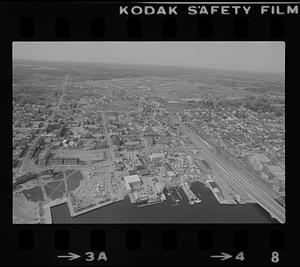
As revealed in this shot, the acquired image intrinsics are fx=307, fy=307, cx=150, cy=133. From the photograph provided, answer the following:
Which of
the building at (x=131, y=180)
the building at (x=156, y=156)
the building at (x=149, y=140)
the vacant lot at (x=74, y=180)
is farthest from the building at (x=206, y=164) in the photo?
the vacant lot at (x=74, y=180)

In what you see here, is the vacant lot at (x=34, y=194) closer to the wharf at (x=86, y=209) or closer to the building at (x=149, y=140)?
the wharf at (x=86, y=209)

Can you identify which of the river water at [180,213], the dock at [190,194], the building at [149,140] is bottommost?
the river water at [180,213]

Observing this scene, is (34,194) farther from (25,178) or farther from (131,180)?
(131,180)

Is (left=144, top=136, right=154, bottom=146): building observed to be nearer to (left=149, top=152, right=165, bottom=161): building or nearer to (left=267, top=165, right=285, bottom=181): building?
(left=149, top=152, right=165, bottom=161): building

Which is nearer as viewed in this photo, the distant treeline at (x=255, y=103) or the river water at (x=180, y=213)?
the river water at (x=180, y=213)

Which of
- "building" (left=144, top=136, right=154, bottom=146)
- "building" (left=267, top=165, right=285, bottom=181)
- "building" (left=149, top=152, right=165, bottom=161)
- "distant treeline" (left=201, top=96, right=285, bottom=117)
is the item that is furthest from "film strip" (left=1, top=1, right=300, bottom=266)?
"building" (left=144, top=136, right=154, bottom=146)
